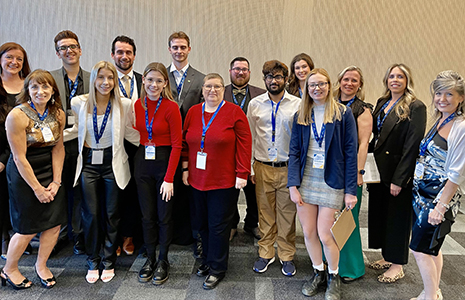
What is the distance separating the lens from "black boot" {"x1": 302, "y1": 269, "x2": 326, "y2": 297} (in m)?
2.21

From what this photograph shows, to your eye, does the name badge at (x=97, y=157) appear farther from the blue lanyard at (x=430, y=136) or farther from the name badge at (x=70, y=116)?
the blue lanyard at (x=430, y=136)

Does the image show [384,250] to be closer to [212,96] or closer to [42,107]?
[212,96]

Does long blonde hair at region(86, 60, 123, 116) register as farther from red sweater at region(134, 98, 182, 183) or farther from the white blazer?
red sweater at region(134, 98, 182, 183)

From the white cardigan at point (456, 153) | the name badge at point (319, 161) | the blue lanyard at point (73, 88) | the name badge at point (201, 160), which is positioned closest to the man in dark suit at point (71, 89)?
the blue lanyard at point (73, 88)

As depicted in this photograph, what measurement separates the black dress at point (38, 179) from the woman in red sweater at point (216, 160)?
3.29 feet

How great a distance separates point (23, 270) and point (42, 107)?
1448 mm

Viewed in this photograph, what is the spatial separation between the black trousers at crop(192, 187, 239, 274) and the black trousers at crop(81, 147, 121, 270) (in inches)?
26.2

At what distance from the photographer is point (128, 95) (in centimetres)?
264

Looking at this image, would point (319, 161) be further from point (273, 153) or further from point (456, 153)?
point (456, 153)

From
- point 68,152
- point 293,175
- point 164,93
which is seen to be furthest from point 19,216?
point 293,175

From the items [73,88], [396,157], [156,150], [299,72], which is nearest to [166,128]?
[156,150]

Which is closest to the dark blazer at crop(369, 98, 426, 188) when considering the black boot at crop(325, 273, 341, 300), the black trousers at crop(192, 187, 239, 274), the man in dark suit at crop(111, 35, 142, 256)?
the black boot at crop(325, 273, 341, 300)

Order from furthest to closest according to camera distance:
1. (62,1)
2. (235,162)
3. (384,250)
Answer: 1. (62,1)
2. (384,250)
3. (235,162)

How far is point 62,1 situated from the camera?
480cm
